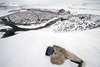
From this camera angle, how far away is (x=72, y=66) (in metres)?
6.86

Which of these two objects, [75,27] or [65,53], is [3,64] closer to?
[65,53]

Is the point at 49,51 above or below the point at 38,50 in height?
above

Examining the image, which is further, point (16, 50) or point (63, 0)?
point (63, 0)

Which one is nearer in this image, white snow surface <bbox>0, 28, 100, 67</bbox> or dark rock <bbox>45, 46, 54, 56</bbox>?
white snow surface <bbox>0, 28, 100, 67</bbox>

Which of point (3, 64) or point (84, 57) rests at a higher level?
point (84, 57)

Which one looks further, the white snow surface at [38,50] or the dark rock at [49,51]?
the dark rock at [49,51]

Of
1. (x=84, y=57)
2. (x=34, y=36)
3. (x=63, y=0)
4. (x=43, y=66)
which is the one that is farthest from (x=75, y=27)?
(x=63, y=0)

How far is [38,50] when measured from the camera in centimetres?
808

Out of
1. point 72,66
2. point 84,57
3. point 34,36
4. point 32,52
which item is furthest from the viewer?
point 34,36

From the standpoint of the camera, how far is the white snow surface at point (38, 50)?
7.19 m

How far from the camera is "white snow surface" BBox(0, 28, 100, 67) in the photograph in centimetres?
719

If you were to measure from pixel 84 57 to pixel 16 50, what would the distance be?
464 cm

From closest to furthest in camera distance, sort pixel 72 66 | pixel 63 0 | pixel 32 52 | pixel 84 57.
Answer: pixel 72 66 < pixel 84 57 < pixel 32 52 < pixel 63 0

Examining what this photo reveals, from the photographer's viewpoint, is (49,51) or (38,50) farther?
(38,50)
